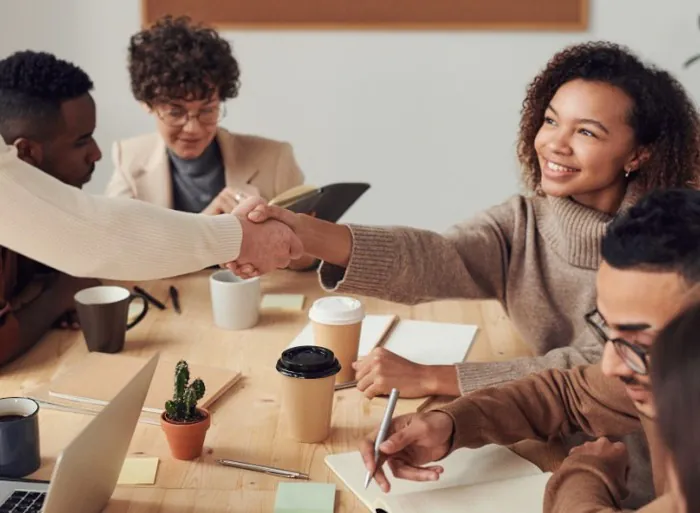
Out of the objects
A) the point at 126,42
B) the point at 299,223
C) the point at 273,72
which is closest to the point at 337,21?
the point at 273,72

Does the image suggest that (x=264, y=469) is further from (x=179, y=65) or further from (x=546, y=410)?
(x=179, y=65)

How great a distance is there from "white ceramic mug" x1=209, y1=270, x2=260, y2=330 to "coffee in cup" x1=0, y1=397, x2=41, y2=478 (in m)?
0.56

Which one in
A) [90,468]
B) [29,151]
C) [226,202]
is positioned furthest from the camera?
[226,202]

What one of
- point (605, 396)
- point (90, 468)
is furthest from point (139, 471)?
point (605, 396)

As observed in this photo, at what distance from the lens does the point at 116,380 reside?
1521 millimetres

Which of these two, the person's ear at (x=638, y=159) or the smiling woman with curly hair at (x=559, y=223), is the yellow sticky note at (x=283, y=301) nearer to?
the smiling woman with curly hair at (x=559, y=223)

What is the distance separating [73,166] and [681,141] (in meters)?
1.32

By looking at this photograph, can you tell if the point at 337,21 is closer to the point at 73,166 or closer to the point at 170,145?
the point at 170,145

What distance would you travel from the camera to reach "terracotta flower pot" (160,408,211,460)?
4.14ft

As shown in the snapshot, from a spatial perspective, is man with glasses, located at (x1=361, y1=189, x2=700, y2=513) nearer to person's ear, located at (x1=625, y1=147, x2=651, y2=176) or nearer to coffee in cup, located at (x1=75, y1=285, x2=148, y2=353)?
person's ear, located at (x1=625, y1=147, x2=651, y2=176)

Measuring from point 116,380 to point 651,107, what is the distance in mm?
1057

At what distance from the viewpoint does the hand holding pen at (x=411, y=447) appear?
1.20 meters

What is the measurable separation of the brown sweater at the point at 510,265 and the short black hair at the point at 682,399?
2.94ft

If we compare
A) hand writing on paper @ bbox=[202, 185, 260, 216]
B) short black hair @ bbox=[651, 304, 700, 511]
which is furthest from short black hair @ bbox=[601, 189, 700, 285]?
hand writing on paper @ bbox=[202, 185, 260, 216]
